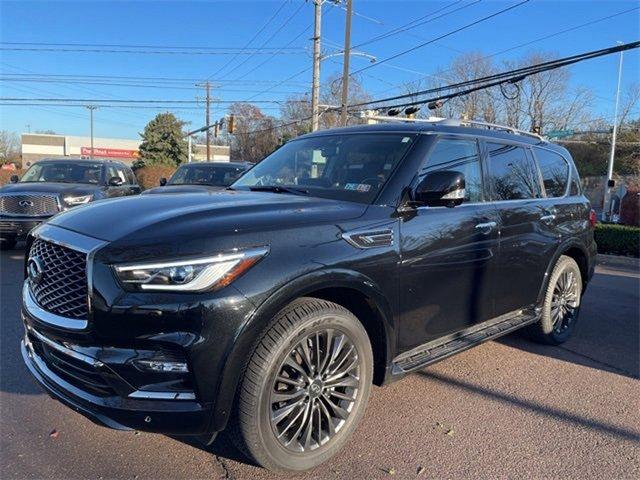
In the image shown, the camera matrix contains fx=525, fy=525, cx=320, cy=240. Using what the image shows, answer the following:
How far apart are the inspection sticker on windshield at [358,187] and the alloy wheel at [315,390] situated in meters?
1.00

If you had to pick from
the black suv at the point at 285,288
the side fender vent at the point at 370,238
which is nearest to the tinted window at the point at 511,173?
the black suv at the point at 285,288

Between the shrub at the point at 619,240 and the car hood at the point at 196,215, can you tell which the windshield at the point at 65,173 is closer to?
the car hood at the point at 196,215

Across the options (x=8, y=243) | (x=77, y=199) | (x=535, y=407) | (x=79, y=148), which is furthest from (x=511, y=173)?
(x=79, y=148)

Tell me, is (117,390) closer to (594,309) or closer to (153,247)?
(153,247)

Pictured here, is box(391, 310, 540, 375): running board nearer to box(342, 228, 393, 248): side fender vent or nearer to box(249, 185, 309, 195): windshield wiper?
box(342, 228, 393, 248): side fender vent

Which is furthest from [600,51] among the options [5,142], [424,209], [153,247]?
[5,142]

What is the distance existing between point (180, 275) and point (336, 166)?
1.76m

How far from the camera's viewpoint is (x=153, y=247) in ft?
8.01

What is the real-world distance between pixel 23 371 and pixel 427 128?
362cm

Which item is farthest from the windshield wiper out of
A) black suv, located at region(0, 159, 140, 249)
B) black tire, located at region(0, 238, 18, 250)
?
black tire, located at region(0, 238, 18, 250)

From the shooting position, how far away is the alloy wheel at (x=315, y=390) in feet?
9.06

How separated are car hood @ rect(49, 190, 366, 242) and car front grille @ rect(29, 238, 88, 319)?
14cm

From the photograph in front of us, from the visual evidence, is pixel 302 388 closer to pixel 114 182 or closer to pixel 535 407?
pixel 535 407

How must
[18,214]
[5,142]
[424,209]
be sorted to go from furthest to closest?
1. [5,142]
2. [18,214]
3. [424,209]
